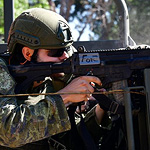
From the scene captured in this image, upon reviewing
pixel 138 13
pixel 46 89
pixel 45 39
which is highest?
pixel 138 13

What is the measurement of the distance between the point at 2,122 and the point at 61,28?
79 centimetres

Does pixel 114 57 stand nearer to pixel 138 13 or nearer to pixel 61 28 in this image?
pixel 61 28

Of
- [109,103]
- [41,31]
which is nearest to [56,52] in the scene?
[41,31]

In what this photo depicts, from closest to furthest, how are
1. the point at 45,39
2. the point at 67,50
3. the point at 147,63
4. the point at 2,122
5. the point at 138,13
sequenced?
the point at 2,122, the point at 147,63, the point at 45,39, the point at 67,50, the point at 138,13

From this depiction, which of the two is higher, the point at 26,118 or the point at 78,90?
the point at 78,90

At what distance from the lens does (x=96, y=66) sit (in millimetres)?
2154

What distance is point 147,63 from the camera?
2.12 meters

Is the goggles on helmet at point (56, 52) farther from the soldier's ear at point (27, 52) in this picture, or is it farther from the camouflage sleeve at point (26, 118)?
the camouflage sleeve at point (26, 118)

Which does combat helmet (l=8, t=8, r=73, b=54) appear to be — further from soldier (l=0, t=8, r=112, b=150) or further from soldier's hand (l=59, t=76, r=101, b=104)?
soldier's hand (l=59, t=76, r=101, b=104)

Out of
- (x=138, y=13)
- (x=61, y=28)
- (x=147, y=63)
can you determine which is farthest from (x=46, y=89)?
(x=138, y=13)

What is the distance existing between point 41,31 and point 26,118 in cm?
65

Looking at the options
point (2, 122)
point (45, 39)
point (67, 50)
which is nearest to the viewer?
point (2, 122)

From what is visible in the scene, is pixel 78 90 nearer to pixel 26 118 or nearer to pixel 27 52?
pixel 26 118

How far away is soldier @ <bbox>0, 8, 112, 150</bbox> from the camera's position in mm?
1975
